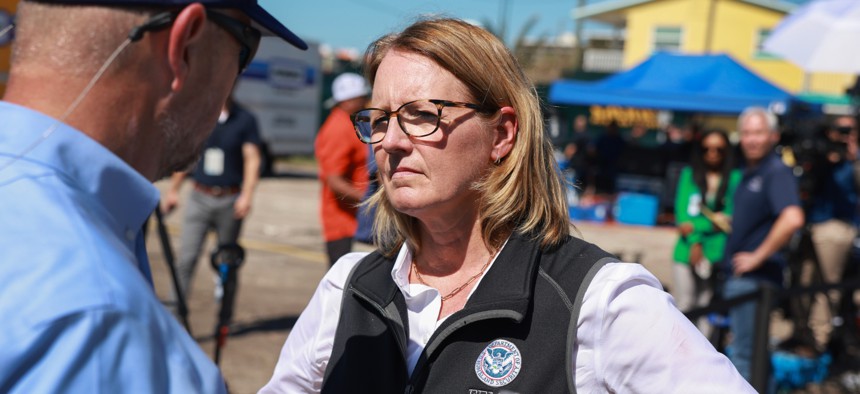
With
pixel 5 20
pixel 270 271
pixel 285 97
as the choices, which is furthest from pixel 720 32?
pixel 5 20

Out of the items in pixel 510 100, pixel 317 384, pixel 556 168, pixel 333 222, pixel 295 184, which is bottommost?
pixel 295 184

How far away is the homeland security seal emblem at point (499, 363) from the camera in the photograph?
5.89ft

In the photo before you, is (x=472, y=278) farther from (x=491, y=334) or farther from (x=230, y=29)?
(x=230, y=29)

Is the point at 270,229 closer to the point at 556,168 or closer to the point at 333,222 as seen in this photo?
the point at 333,222

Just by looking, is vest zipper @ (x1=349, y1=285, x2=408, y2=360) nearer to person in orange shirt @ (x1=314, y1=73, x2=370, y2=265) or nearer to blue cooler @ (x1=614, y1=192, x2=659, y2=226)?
person in orange shirt @ (x1=314, y1=73, x2=370, y2=265)

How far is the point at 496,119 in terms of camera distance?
6.87 feet

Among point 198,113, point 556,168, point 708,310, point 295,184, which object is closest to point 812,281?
point 708,310

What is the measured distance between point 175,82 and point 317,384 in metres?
1.06

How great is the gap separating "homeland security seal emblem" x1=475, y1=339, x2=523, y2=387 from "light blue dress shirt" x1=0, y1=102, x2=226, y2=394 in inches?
35.7

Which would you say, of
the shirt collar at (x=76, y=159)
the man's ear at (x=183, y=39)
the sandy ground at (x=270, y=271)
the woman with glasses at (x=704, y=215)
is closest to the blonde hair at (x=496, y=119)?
the man's ear at (x=183, y=39)

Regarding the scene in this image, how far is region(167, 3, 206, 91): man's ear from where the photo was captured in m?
1.15

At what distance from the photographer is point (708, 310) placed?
4.23 metres

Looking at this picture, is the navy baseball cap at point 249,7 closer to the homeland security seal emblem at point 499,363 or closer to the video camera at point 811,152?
the homeland security seal emblem at point 499,363

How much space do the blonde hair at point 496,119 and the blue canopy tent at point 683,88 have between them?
44.9 ft
